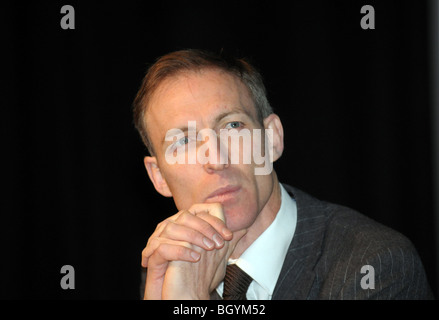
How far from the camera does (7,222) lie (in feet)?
11.4

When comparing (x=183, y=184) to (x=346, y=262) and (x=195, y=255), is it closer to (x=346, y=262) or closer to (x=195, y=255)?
(x=195, y=255)

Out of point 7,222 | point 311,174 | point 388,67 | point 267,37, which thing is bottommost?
point 7,222

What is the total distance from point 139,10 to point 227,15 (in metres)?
0.58

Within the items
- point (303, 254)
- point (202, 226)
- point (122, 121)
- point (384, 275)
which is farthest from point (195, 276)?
point (122, 121)

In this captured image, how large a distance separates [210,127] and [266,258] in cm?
55

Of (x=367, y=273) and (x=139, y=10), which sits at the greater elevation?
(x=139, y=10)

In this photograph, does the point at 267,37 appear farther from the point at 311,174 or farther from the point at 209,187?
the point at 209,187

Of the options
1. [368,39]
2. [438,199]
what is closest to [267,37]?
[368,39]

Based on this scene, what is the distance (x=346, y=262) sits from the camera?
6.00 feet

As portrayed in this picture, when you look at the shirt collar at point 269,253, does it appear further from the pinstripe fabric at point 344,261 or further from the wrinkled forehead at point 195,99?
the wrinkled forehead at point 195,99

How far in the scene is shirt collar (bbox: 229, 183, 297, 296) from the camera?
6.51 feet

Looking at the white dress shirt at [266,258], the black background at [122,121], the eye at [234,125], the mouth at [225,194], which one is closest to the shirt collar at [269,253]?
the white dress shirt at [266,258]

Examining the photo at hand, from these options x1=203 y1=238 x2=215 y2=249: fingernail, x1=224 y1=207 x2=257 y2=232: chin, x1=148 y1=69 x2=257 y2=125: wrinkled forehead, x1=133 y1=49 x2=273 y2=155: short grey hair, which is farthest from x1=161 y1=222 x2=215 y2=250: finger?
x1=133 y1=49 x2=273 y2=155: short grey hair

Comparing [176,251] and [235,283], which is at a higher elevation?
[176,251]
